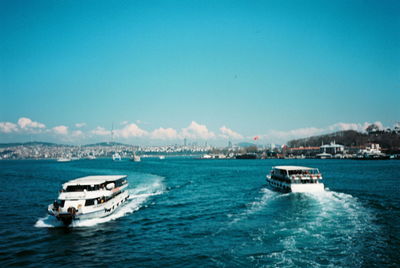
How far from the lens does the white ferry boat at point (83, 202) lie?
3198 cm

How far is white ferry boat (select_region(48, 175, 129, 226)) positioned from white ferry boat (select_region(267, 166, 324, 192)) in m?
29.9

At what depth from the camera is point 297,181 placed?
173 feet

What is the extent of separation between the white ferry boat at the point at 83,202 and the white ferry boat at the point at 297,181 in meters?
29.9

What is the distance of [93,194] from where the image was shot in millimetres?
35812

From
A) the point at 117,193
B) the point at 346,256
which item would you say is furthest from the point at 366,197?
the point at 117,193

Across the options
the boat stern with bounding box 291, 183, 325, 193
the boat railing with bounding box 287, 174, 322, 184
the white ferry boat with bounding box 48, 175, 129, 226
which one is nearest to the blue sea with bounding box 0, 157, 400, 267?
the white ferry boat with bounding box 48, 175, 129, 226

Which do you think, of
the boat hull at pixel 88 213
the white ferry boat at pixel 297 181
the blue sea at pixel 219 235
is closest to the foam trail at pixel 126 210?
the blue sea at pixel 219 235

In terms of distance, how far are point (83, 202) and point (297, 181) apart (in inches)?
1407

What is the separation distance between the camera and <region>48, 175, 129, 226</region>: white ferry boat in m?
32.0

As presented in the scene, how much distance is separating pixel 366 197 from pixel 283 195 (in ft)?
40.3

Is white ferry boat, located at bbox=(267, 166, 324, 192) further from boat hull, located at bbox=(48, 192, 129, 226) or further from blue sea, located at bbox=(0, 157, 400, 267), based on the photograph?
boat hull, located at bbox=(48, 192, 129, 226)

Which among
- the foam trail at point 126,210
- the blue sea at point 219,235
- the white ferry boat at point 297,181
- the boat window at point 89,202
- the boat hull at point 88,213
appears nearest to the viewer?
the blue sea at point 219,235

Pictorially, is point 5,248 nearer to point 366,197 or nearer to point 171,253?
point 171,253

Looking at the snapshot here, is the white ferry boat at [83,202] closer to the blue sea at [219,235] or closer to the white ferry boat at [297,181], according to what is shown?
the blue sea at [219,235]
